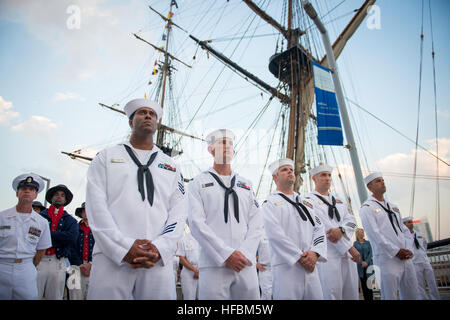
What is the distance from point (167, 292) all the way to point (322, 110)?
6381mm

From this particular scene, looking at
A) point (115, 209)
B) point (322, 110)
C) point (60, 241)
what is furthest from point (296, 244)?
point (322, 110)

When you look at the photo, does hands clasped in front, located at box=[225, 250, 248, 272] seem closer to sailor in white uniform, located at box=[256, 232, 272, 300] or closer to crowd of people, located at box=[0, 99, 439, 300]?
crowd of people, located at box=[0, 99, 439, 300]

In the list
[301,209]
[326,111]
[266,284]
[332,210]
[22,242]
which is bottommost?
[266,284]

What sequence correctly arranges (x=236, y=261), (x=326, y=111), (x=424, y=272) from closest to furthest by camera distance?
1. (x=236, y=261)
2. (x=424, y=272)
3. (x=326, y=111)

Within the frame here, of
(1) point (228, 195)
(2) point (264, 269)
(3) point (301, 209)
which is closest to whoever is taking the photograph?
(1) point (228, 195)

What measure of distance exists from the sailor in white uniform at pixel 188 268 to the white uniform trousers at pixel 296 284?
4628 mm

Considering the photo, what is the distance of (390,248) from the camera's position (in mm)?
4289

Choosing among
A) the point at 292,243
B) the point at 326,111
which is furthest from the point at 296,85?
the point at 292,243

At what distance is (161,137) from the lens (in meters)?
30.8

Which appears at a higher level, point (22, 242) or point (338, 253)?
point (22, 242)

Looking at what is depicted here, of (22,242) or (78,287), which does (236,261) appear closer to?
(22,242)

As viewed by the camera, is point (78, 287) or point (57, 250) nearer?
point (57, 250)

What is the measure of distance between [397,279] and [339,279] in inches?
43.3
